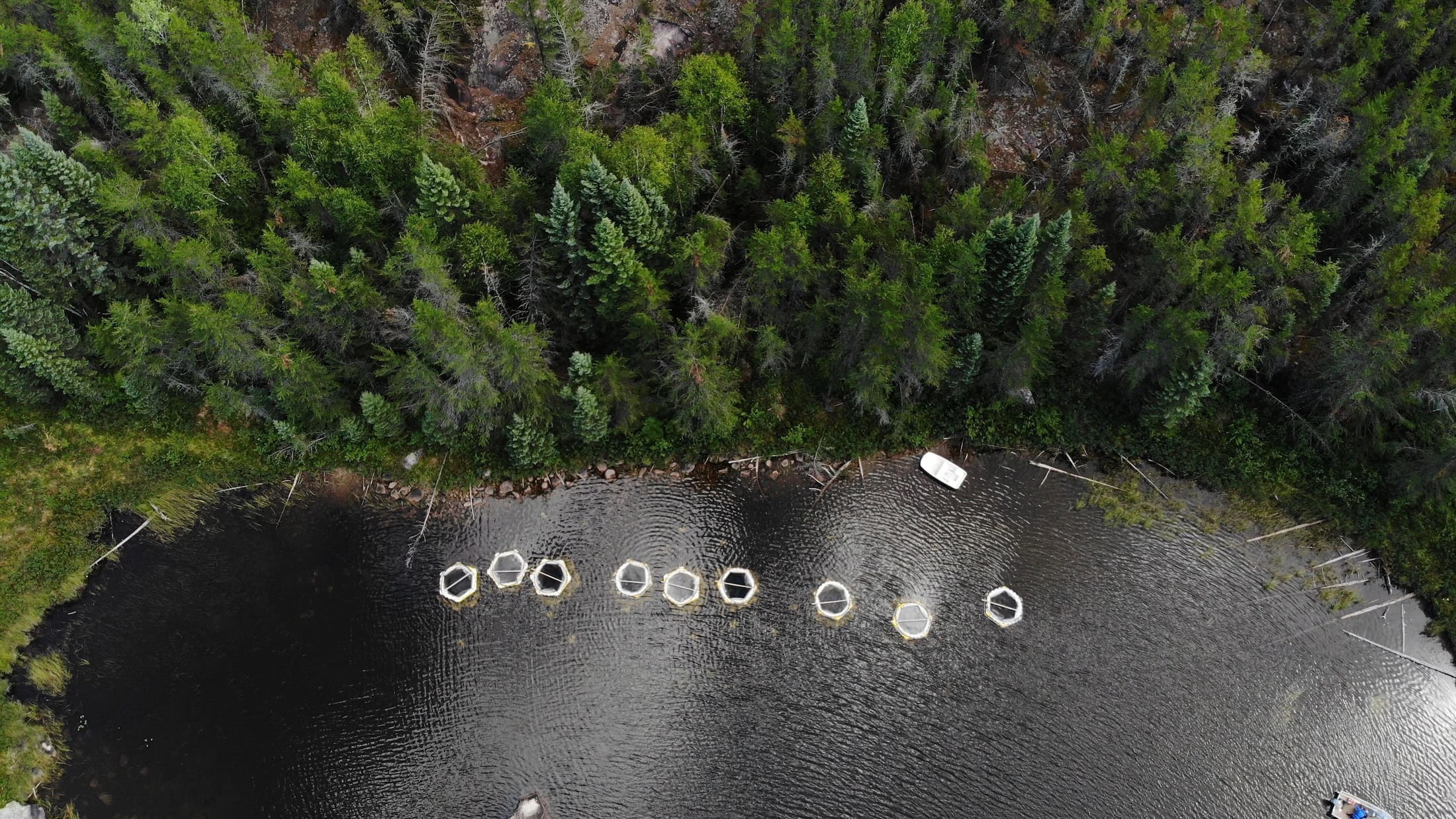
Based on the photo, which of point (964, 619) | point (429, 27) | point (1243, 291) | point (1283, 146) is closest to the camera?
point (1243, 291)

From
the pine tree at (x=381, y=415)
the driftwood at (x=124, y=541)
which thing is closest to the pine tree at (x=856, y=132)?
the pine tree at (x=381, y=415)

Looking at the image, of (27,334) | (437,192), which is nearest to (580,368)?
(437,192)

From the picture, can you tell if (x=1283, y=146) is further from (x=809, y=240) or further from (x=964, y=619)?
(x=964, y=619)

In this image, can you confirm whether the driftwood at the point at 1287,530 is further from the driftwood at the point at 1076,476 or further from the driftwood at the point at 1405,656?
the driftwood at the point at 1076,476

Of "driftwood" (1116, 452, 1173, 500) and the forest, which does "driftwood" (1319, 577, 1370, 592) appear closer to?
the forest

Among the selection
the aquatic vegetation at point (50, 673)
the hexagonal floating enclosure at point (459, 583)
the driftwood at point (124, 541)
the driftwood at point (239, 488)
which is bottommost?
the aquatic vegetation at point (50, 673)

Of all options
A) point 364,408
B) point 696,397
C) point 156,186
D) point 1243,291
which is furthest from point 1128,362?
point 156,186

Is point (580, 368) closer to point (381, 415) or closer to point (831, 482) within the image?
point (381, 415)

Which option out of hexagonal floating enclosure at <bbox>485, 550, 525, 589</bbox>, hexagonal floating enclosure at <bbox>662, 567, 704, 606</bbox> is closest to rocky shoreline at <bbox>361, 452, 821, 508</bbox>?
hexagonal floating enclosure at <bbox>485, 550, 525, 589</bbox>

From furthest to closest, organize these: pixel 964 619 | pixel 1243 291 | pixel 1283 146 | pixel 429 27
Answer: pixel 429 27 < pixel 1283 146 < pixel 964 619 < pixel 1243 291
